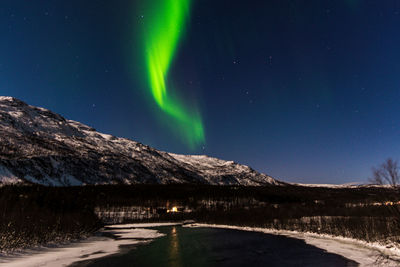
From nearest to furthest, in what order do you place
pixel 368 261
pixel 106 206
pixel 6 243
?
1. pixel 368 261
2. pixel 6 243
3. pixel 106 206

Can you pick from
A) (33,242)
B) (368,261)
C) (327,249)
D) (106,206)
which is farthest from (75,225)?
(106,206)

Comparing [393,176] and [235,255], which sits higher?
[393,176]

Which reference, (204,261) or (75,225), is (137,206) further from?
(204,261)

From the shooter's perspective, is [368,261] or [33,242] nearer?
[368,261]

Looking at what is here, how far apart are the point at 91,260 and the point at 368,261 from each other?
28359 millimetres

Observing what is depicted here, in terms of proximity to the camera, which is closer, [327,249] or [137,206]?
[327,249]

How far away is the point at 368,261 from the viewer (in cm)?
2552

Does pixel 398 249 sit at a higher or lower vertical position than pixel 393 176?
lower

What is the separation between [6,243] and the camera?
3131cm

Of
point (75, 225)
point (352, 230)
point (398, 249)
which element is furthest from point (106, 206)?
point (398, 249)

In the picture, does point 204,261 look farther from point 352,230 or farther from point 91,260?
point 352,230

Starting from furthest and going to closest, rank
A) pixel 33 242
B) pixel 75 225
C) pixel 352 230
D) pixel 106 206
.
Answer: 1. pixel 106 206
2. pixel 75 225
3. pixel 352 230
4. pixel 33 242

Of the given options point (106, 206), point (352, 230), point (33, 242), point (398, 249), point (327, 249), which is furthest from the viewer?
point (106, 206)

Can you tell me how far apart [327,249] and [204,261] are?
16.3 metres
